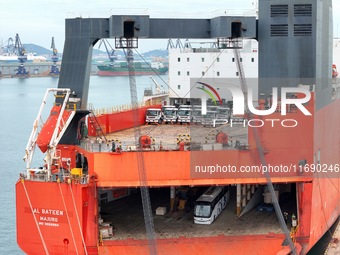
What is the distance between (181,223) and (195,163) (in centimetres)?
264

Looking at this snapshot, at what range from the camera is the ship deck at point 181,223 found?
1947 cm

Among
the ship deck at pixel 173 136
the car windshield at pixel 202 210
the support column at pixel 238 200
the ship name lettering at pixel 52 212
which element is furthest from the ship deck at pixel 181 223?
the ship deck at pixel 173 136

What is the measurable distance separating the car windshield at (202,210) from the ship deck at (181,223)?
0.34 m

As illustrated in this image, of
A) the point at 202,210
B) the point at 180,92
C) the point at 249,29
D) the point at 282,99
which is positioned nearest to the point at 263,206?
the point at 202,210

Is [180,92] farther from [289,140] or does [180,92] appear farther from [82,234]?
[82,234]

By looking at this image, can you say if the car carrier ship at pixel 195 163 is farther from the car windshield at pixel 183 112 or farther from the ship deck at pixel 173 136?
the car windshield at pixel 183 112

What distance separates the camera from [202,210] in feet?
66.3

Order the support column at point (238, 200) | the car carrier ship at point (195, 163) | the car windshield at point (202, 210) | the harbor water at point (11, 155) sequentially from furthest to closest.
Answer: the harbor water at point (11, 155) < the support column at point (238, 200) < the car windshield at point (202, 210) < the car carrier ship at point (195, 163)

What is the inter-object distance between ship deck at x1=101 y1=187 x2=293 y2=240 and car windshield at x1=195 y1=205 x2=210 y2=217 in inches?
13.5

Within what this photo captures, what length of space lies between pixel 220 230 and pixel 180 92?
11.8 metres

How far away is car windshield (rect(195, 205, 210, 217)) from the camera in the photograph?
20.1m

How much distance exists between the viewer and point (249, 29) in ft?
67.5

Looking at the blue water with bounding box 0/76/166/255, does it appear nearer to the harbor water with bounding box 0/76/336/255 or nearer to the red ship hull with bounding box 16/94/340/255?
the harbor water with bounding box 0/76/336/255

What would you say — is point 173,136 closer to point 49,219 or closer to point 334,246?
point 334,246
